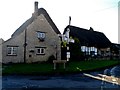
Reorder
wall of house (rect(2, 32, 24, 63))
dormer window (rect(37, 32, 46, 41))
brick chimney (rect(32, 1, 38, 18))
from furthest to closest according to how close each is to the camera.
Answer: brick chimney (rect(32, 1, 38, 18)) < dormer window (rect(37, 32, 46, 41)) < wall of house (rect(2, 32, 24, 63))

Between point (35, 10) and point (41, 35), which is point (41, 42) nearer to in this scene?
point (41, 35)

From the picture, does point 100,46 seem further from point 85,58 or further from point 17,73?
point 17,73

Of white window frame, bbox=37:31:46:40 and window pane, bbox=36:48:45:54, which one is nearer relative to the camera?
window pane, bbox=36:48:45:54

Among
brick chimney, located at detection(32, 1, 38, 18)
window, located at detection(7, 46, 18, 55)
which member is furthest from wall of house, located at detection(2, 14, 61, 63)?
brick chimney, located at detection(32, 1, 38, 18)

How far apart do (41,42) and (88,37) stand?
64.6 ft

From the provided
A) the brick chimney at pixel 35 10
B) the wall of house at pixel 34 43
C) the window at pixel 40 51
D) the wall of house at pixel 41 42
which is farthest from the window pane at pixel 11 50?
the brick chimney at pixel 35 10

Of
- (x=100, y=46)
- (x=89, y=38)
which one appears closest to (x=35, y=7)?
(x=89, y=38)

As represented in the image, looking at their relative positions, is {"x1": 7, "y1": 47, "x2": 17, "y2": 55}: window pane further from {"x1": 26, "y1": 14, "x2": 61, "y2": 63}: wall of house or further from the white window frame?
the white window frame

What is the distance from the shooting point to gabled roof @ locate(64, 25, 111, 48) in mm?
51250

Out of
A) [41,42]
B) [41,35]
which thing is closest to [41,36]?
[41,35]

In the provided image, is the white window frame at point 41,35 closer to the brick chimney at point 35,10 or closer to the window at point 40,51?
the window at point 40,51

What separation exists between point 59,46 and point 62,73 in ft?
60.4

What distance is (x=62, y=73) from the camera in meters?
22.3

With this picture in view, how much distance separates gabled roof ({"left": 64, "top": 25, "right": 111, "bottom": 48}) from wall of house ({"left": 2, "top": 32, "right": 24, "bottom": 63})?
55.5ft
